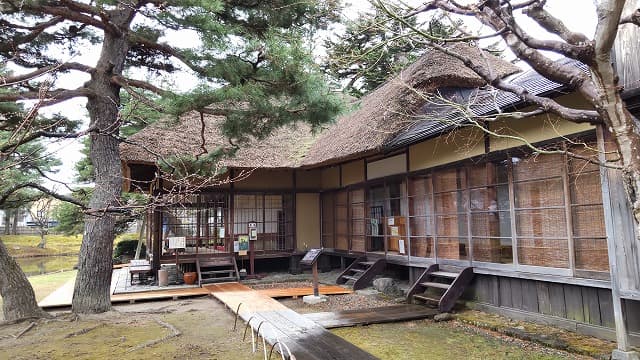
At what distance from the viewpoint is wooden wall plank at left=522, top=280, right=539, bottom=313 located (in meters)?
5.71

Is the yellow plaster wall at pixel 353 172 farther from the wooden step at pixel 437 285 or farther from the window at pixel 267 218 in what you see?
the wooden step at pixel 437 285

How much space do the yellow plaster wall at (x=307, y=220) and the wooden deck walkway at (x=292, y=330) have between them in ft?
12.7

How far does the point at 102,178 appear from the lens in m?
7.08

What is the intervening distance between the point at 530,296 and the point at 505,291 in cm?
44

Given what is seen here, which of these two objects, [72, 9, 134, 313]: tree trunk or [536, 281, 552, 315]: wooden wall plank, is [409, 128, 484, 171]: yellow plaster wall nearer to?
[536, 281, 552, 315]: wooden wall plank

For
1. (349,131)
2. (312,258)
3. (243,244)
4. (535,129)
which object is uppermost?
(349,131)

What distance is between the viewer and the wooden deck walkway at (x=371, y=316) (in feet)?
19.2

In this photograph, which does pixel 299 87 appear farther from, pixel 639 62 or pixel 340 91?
pixel 639 62

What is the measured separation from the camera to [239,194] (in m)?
11.4

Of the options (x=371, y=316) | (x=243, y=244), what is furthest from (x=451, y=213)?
(x=243, y=244)

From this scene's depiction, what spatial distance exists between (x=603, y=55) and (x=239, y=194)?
9.43 m

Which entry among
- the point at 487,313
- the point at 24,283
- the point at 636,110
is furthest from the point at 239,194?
the point at 636,110

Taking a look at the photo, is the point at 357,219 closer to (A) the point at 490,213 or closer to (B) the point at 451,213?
(B) the point at 451,213

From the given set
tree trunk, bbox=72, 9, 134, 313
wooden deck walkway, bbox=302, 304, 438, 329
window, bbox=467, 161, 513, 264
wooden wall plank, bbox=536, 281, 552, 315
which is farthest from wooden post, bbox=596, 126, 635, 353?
tree trunk, bbox=72, 9, 134, 313
